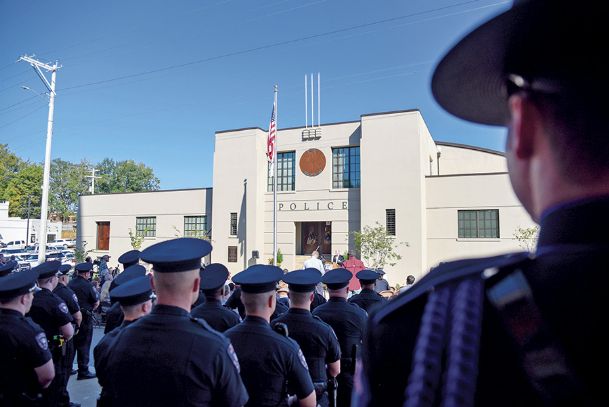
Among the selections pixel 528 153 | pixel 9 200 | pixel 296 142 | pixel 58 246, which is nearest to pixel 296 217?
pixel 296 142

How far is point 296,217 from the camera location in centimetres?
2520

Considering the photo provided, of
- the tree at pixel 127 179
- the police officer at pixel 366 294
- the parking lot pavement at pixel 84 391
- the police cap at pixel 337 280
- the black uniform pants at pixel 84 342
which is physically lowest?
the parking lot pavement at pixel 84 391

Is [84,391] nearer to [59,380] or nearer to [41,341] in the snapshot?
[59,380]

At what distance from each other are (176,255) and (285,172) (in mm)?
23411

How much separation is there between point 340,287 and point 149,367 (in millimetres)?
3424

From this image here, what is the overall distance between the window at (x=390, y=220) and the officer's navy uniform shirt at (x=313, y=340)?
18.6 metres

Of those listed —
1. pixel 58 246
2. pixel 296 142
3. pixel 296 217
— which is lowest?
pixel 58 246

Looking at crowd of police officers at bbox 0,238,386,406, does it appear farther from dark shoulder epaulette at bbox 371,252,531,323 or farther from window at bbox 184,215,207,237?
window at bbox 184,215,207,237

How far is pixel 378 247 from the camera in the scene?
2100 cm

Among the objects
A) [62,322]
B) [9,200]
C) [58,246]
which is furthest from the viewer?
[9,200]

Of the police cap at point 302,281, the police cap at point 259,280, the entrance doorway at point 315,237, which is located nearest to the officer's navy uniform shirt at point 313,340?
the police cap at point 302,281

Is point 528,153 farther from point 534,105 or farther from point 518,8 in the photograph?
point 518,8

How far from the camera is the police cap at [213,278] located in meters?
5.25

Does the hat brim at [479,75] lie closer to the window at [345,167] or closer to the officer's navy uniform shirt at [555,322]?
the officer's navy uniform shirt at [555,322]
